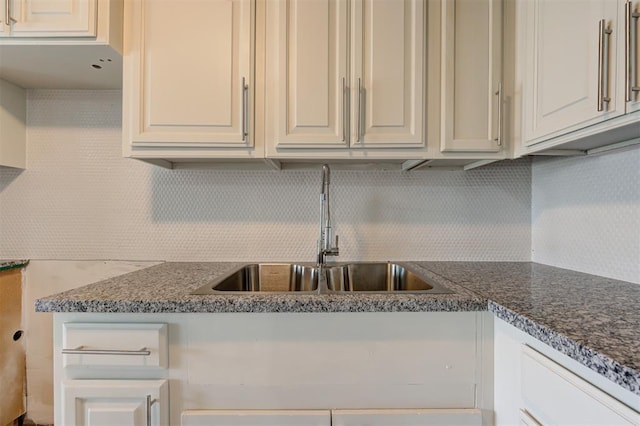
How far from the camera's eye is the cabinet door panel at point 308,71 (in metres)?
1.17

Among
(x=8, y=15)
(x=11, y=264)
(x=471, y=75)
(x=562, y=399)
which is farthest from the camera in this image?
(x=11, y=264)

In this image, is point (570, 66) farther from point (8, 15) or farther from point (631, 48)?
point (8, 15)

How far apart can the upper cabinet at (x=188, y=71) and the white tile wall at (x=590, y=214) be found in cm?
124

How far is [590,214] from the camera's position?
1.20m

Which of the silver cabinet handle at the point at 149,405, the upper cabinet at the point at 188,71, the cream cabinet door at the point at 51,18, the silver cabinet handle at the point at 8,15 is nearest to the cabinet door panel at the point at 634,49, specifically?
the upper cabinet at the point at 188,71

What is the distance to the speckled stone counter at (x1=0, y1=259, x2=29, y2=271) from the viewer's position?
138cm

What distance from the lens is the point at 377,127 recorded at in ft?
3.91

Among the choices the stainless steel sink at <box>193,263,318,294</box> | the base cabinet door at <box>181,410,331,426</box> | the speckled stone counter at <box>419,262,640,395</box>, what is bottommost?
the base cabinet door at <box>181,410,331,426</box>

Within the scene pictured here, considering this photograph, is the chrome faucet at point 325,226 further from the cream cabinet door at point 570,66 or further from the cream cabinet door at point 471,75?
the cream cabinet door at point 570,66

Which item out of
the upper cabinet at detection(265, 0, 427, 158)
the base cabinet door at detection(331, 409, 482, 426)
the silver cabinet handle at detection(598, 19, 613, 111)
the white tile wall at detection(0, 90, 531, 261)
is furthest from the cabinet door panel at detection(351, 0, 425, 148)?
the base cabinet door at detection(331, 409, 482, 426)

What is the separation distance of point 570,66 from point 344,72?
67 cm

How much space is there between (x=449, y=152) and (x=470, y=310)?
58 cm

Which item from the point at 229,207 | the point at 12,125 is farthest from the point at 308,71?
the point at 12,125

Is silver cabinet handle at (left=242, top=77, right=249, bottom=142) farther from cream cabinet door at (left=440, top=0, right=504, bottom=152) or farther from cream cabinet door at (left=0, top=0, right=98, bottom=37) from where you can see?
cream cabinet door at (left=440, top=0, right=504, bottom=152)
